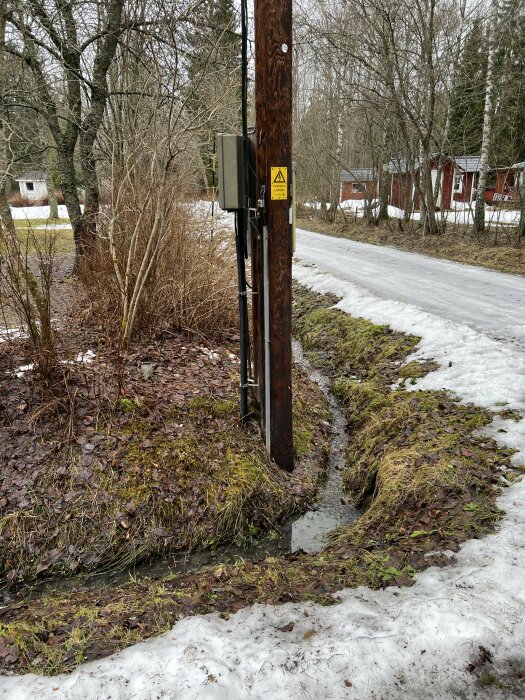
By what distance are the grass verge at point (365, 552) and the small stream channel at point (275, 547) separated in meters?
0.13

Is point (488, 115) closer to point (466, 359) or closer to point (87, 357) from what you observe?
point (466, 359)

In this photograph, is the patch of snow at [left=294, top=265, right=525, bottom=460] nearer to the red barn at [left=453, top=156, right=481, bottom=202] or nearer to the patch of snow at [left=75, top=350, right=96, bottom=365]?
the patch of snow at [left=75, top=350, right=96, bottom=365]

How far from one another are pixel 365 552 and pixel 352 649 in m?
0.93

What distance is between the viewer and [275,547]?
3.86 m

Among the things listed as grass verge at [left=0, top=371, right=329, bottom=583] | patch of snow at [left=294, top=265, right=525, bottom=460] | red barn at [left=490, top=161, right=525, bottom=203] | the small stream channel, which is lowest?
the small stream channel

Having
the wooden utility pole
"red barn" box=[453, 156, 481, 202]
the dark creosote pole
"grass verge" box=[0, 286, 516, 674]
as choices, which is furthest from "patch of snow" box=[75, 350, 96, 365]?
"red barn" box=[453, 156, 481, 202]

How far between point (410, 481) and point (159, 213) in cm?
405

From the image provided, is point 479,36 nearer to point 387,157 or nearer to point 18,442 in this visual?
point 387,157

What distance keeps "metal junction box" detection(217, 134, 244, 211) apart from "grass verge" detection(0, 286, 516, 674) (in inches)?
99.9

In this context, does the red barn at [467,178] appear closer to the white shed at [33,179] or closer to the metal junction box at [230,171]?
the white shed at [33,179]

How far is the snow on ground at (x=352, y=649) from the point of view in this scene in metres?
2.10

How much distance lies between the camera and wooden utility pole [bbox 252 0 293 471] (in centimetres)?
356

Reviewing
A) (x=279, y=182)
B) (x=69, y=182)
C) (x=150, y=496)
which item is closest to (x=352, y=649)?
(x=150, y=496)

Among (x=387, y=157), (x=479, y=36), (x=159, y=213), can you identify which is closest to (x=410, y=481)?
(x=159, y=213)
